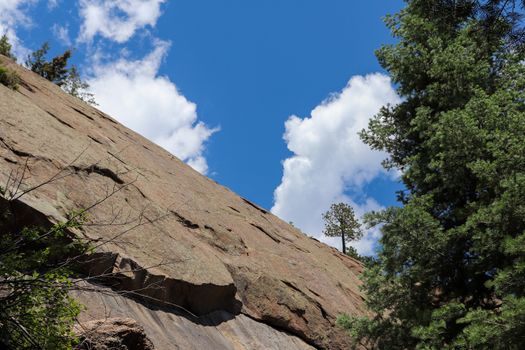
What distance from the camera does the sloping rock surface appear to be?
856 centimetres

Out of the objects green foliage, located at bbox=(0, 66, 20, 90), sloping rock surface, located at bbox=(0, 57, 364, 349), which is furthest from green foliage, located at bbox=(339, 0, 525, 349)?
green foliage, located at bbox=(0, 66, 20, 90)

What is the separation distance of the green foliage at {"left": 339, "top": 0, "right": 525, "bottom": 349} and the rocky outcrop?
21.4ft

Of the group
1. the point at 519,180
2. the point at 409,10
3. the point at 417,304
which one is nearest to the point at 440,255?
the point at 417,304

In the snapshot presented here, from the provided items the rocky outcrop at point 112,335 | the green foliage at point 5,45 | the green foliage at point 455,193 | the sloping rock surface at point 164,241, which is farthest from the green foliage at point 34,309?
the green foliage at point 5,45

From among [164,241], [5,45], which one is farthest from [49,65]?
[164,241]

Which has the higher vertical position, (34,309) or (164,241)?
(164,241)

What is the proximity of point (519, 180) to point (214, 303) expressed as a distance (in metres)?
6.65

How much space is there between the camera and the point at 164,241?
33.3ft

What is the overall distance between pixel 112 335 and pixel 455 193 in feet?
32.5

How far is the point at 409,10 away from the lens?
15.5 metres

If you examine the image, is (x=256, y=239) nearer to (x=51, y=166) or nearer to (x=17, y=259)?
(x=51, y=166)

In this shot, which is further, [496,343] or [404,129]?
[404,129]

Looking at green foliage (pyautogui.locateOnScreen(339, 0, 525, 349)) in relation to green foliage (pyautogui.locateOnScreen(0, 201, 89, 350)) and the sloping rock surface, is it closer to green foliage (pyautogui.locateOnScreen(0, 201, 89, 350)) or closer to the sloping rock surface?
the sloping rock surface

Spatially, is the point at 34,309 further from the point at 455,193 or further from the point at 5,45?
the point at 5,45
